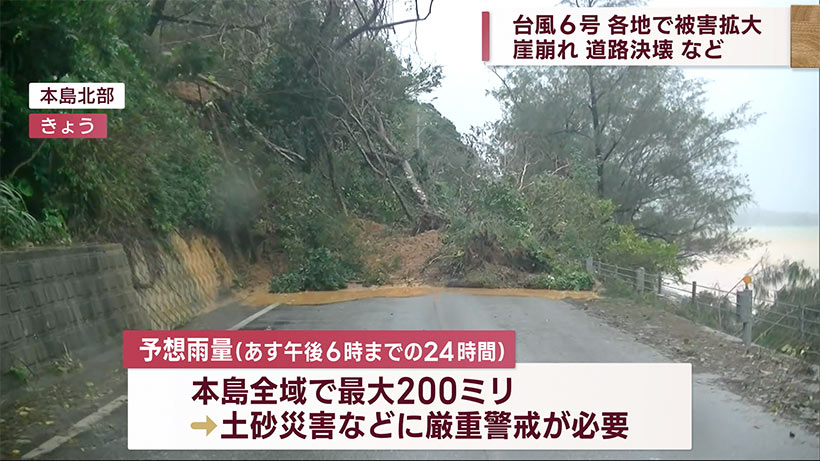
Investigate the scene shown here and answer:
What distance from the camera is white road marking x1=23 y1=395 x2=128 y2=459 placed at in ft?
13.8

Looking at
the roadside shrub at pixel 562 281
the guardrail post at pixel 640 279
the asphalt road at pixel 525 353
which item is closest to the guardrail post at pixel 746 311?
the asphalt road at pixel 525 353

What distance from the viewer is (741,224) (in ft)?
23.9

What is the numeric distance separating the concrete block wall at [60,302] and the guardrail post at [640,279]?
5.29m

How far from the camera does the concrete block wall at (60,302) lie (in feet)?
17.9

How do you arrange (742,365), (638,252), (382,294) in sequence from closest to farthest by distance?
(742,365)
(382,294)
(638,252)

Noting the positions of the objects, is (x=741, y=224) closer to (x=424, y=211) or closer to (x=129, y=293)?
(x=424, y=211)

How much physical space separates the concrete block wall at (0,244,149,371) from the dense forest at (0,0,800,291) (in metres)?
0.46

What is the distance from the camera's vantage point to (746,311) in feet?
19.9

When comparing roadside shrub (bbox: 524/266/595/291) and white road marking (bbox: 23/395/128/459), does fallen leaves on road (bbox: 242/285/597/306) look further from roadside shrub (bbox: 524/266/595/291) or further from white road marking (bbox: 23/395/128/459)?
white road marking (bbox: 23/395/128/459)

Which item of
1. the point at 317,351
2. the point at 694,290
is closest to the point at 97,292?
the point at 317,351

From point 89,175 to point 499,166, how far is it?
5335mm

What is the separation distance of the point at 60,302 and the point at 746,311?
5377 mm

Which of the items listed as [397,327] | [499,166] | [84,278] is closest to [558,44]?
[397,327]

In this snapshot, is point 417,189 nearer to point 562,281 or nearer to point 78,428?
point 562,281
